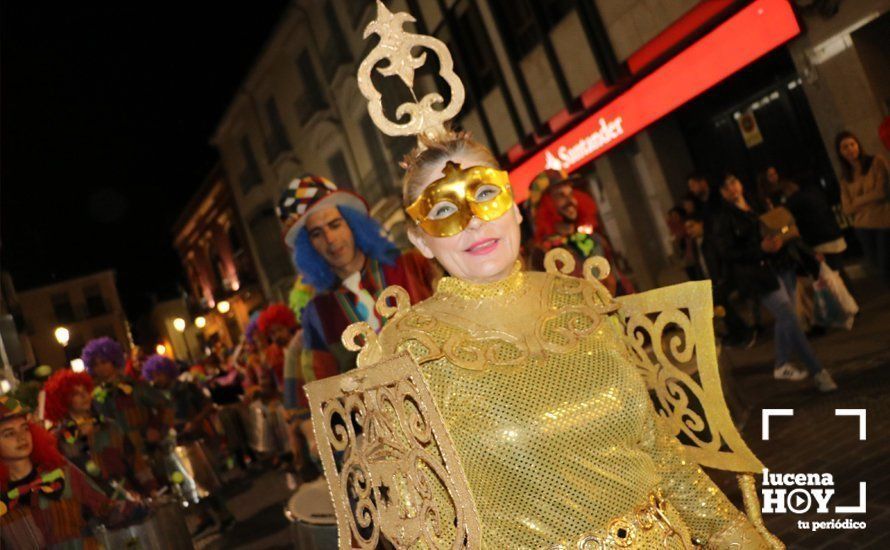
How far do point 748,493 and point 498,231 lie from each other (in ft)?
2.98

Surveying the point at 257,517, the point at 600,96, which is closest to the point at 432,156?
the point at 257,517

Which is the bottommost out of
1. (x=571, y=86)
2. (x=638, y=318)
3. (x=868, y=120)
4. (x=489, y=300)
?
(x=638, y=318)

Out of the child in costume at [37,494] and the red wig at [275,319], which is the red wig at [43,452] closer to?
the child in costume at [37,494]

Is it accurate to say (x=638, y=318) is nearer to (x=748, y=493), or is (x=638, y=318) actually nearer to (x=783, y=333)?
(x=748, y=493)

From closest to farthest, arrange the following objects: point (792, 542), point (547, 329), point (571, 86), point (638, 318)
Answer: point (547, 329) → point (638, 318) → point (792, 542) → point (571, 86)

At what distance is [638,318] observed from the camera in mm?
1885

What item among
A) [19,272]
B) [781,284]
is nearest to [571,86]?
[781,284]

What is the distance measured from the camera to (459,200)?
1.74 metres

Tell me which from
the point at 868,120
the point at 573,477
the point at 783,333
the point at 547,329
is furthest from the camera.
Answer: the point at 868,120

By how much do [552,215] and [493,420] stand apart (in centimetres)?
320

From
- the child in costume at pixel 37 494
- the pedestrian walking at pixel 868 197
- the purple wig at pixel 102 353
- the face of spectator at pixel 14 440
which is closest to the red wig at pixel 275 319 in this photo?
the purple wig at pixel 102 353

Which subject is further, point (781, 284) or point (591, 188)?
point (591, 188)

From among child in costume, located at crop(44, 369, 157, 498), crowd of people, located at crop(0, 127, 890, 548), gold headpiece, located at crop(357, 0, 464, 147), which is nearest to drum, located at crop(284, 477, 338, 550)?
crowd of people, located at crop(0, 127, 890, 548)

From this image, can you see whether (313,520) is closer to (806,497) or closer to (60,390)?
(806,497)
